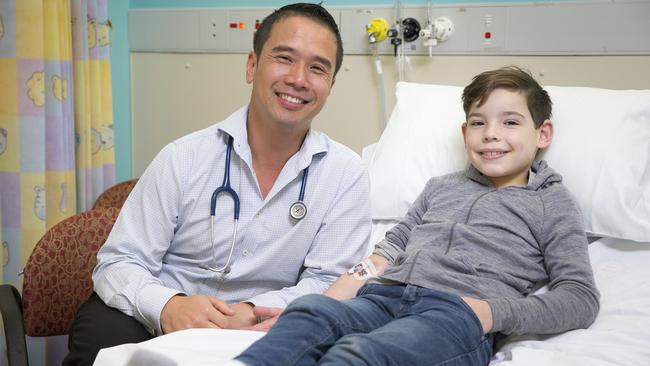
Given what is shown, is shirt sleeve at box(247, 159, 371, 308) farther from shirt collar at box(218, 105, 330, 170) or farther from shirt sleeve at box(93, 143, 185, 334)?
shirt sleeve at box(93, 143, 185, 334)

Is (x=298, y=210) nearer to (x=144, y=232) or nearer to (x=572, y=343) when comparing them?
(x=144, y=232)

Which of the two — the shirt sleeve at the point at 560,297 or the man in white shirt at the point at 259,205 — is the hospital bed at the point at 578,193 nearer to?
the shirt sleeve at the point at 560,297

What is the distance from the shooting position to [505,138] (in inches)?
68.8

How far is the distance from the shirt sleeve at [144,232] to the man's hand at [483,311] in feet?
2.35

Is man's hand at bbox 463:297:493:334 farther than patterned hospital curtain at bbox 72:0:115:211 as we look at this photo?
No

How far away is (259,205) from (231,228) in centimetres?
9

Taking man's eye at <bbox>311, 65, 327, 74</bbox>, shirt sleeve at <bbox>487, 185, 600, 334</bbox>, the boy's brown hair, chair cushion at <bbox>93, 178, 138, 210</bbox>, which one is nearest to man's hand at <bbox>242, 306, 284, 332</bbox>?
shirt sleeve at <bbox>487, 185, 600, 334</bbox>

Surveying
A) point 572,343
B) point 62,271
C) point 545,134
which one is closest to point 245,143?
point 62,271

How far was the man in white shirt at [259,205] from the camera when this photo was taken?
1713mm

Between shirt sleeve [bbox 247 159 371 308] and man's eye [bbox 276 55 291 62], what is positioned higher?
man's eye [bbox 276 55 291 62]

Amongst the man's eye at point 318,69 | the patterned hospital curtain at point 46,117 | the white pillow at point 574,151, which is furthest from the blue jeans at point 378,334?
the patterned hospital curtain at point 46,117

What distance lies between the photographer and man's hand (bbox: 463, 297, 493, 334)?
1403 mm

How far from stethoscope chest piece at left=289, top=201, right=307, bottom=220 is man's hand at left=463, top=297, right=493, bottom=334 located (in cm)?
50

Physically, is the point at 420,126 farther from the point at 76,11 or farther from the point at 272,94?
the point at 76,11
